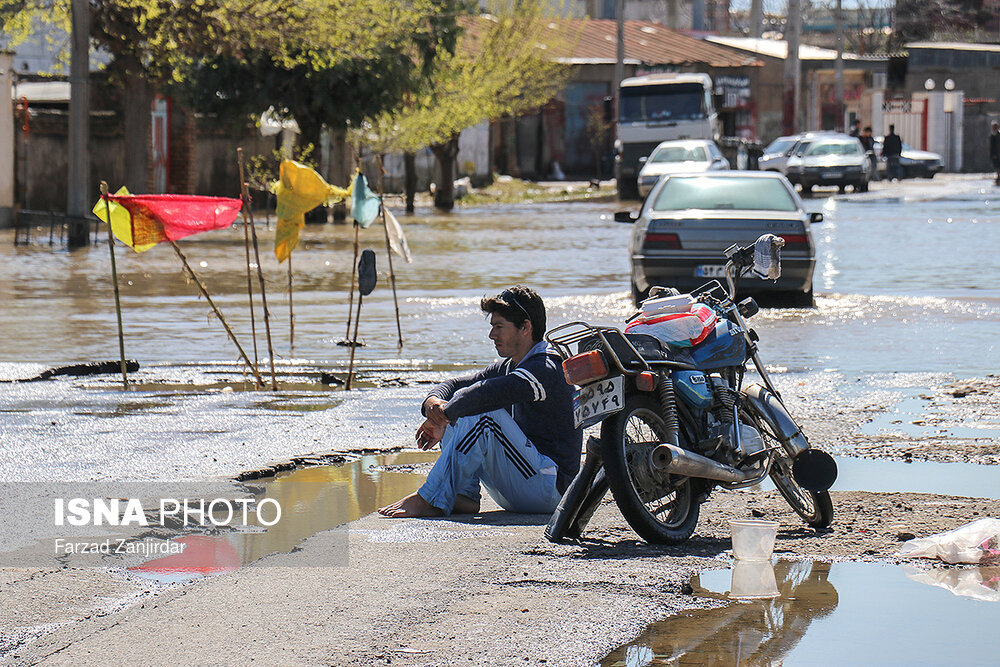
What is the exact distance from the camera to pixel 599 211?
38000 mm

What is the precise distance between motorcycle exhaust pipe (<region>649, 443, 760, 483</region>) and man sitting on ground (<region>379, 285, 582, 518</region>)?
0.68 m

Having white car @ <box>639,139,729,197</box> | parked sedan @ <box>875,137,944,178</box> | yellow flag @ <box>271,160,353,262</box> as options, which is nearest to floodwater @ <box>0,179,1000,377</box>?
yellow flag @ <box>271,160,353,262</box>

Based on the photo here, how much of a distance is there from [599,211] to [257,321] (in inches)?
948

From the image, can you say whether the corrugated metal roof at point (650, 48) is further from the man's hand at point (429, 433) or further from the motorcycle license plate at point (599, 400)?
the motorcycle license plate at point (599, 400)

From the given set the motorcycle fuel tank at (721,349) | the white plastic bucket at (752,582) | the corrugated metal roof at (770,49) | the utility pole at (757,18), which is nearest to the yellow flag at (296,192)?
the motorcycle fuel tank at (721,349)

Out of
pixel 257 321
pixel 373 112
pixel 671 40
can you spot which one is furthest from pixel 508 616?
pixel 671 40

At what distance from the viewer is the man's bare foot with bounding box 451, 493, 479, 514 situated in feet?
21.8

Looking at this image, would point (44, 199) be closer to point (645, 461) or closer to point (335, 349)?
point (335, 349)

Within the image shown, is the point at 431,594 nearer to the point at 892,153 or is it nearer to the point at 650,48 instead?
the point at 892,153

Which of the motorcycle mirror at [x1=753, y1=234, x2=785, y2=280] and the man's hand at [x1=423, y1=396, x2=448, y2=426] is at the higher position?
the motorcycle mirror at [x1=753, y1=234, x2=785, y2=280]

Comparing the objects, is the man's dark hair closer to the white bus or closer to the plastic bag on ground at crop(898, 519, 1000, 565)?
the plastic bag on ground at crop(898, 519, 1000, 565)

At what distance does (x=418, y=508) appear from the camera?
657cm

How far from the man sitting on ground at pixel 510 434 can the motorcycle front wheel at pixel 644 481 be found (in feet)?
1.82

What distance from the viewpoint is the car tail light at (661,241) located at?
15445 millimetres
